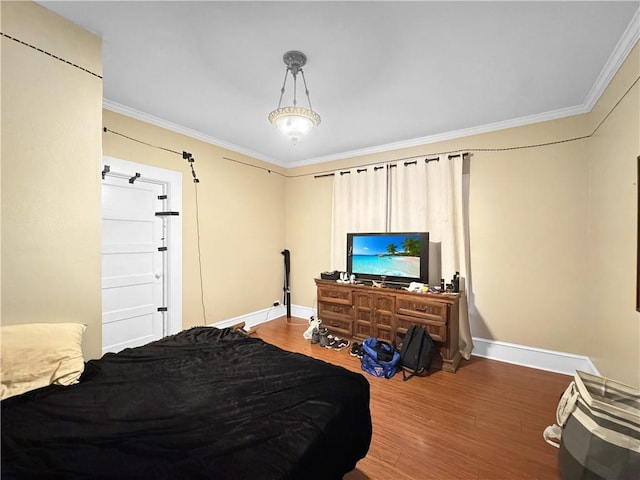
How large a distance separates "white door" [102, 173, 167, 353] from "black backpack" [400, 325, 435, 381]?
2.84m

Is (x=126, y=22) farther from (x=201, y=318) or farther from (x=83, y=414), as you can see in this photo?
(x=201, y=318)

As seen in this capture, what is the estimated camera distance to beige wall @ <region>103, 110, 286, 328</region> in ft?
10.3

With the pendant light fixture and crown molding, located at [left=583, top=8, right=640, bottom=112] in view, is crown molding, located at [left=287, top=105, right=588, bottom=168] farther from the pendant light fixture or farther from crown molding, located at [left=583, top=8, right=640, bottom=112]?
the pendant light fixture

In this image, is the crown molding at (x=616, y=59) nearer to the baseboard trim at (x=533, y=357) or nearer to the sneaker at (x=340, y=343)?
the baseboard trim at (x=533, y=357)

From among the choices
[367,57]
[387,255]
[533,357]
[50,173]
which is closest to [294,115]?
[367,57]

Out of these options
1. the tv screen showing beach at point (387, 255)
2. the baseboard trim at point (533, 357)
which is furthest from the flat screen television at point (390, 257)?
the baseboard trim at point (533, 357)

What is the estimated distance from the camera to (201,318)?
3.60 metres

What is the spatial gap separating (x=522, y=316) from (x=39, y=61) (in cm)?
460

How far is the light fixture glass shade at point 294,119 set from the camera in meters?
2.02

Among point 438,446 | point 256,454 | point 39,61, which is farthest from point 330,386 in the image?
point 39,61

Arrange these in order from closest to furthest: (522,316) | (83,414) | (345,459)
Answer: (83,414) < (345,459) < (522,316)

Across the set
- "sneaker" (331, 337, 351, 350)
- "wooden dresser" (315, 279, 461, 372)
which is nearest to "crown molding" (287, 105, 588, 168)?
"wooden dresser" (315, 279, 461, 372)

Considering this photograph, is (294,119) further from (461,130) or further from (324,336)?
(324,336)

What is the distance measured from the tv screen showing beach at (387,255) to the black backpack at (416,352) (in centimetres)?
74
